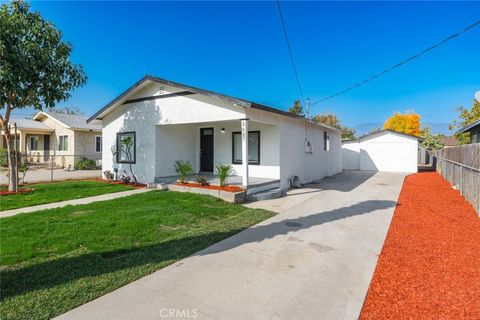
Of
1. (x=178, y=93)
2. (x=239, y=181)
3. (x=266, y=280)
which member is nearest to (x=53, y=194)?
(x=178, y=93)

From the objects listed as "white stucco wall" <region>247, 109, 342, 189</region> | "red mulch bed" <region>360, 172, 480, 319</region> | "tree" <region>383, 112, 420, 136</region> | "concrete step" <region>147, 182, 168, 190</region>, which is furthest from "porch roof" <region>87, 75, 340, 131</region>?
"tree" <region>383, 112, 420, 136</region>

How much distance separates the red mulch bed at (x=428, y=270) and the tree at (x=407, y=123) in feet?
126

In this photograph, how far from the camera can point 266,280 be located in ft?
11.0

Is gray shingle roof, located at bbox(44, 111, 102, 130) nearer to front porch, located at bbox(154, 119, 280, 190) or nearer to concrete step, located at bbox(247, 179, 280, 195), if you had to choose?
front porch, located at bbox(154, 119, 280, 190)

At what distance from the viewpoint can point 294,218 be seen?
21.0 ft

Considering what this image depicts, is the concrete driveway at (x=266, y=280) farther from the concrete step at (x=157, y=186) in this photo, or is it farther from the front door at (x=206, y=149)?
the front door at (x=206, y=149)

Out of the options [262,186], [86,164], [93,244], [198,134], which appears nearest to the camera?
[93,244]

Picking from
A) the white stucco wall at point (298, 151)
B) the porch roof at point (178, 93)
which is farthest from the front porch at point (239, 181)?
→ the porch roof at point (178, 93)

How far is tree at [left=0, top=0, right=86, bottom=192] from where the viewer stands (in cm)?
761

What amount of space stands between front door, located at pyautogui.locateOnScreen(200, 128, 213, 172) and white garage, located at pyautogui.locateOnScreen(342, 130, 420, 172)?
1480 cm

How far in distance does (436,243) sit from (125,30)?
1454 centimetres

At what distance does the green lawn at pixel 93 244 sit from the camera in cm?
288

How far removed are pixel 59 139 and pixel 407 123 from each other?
4343 cm

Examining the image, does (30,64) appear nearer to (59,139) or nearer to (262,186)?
(262,186)
